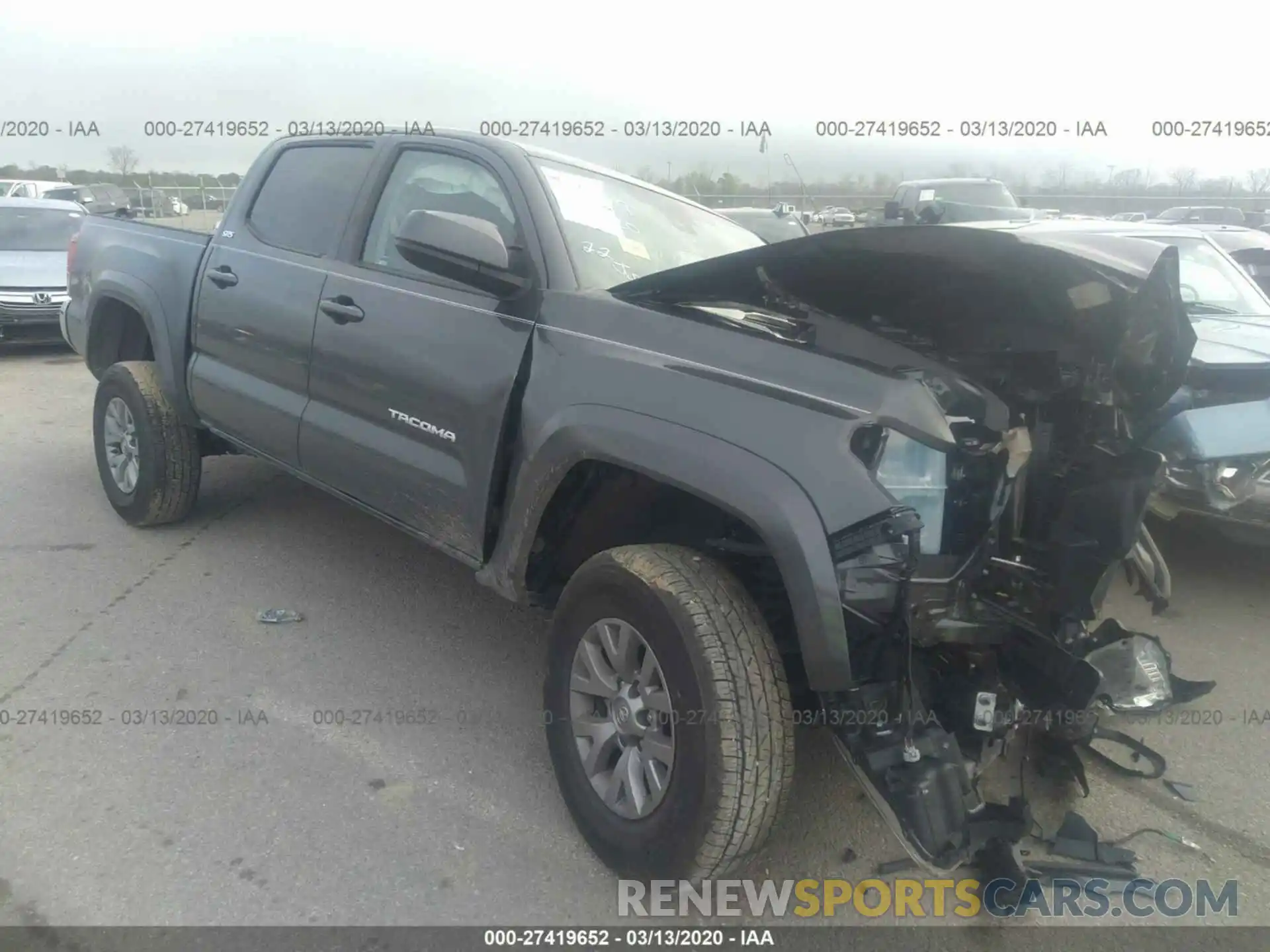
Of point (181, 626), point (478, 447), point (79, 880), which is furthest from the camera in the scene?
point (181, 626)

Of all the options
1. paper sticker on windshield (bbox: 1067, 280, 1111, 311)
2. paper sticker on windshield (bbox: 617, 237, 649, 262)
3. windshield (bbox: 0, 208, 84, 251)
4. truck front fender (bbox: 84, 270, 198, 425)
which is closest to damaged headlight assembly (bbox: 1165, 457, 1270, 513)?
paper sticker on windshield (bbox: 1067, 280, 1111, 311)

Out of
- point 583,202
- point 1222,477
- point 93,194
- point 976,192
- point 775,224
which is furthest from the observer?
point 93,194

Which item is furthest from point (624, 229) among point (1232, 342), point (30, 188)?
point (30, 188)

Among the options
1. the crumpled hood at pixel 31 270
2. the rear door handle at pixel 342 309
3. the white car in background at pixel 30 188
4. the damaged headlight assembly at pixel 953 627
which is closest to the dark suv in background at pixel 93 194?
the white car in background at pixel 30 188

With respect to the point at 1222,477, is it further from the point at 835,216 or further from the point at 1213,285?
the point at 835,216

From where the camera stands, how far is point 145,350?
556 cm

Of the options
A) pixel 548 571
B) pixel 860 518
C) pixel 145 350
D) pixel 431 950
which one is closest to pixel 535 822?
pixel 431 950

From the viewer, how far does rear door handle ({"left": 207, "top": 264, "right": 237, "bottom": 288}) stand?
436 centimetres

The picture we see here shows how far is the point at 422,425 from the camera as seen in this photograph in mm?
3291

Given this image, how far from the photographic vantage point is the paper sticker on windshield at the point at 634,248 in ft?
11.2

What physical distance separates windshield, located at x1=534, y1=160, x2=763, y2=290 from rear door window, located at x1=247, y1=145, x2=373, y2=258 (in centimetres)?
94

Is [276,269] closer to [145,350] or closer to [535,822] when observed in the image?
[145,350]

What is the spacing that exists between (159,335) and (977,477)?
4.07 m

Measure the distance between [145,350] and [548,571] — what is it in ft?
12.0
